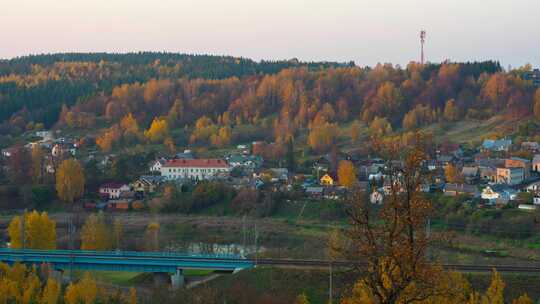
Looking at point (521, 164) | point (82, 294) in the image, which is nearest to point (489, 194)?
point (521, 164)

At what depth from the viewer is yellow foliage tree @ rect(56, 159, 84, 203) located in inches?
1329

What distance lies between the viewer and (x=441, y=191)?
30.4 m

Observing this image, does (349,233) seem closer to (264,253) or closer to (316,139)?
(264,253)

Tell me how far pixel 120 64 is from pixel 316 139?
151ft

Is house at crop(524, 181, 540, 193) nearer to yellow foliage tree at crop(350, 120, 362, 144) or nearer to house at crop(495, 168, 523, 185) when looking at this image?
house at crop(495, 168, 523, 185)

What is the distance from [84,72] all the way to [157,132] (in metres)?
31.8

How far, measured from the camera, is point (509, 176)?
3253 centimetres

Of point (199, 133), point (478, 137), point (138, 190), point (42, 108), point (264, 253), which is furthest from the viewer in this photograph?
point (42, 108)

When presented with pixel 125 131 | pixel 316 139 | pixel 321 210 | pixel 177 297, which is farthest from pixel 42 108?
pixel 177 297

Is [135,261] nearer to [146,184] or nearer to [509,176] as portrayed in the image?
[146,184]

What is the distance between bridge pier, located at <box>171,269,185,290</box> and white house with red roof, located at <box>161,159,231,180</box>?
1770 centimetres

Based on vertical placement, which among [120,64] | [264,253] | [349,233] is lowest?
[264,253]

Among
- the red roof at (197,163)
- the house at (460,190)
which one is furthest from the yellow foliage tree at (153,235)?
the house at (460,190)

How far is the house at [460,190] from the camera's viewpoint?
29.7 metres
